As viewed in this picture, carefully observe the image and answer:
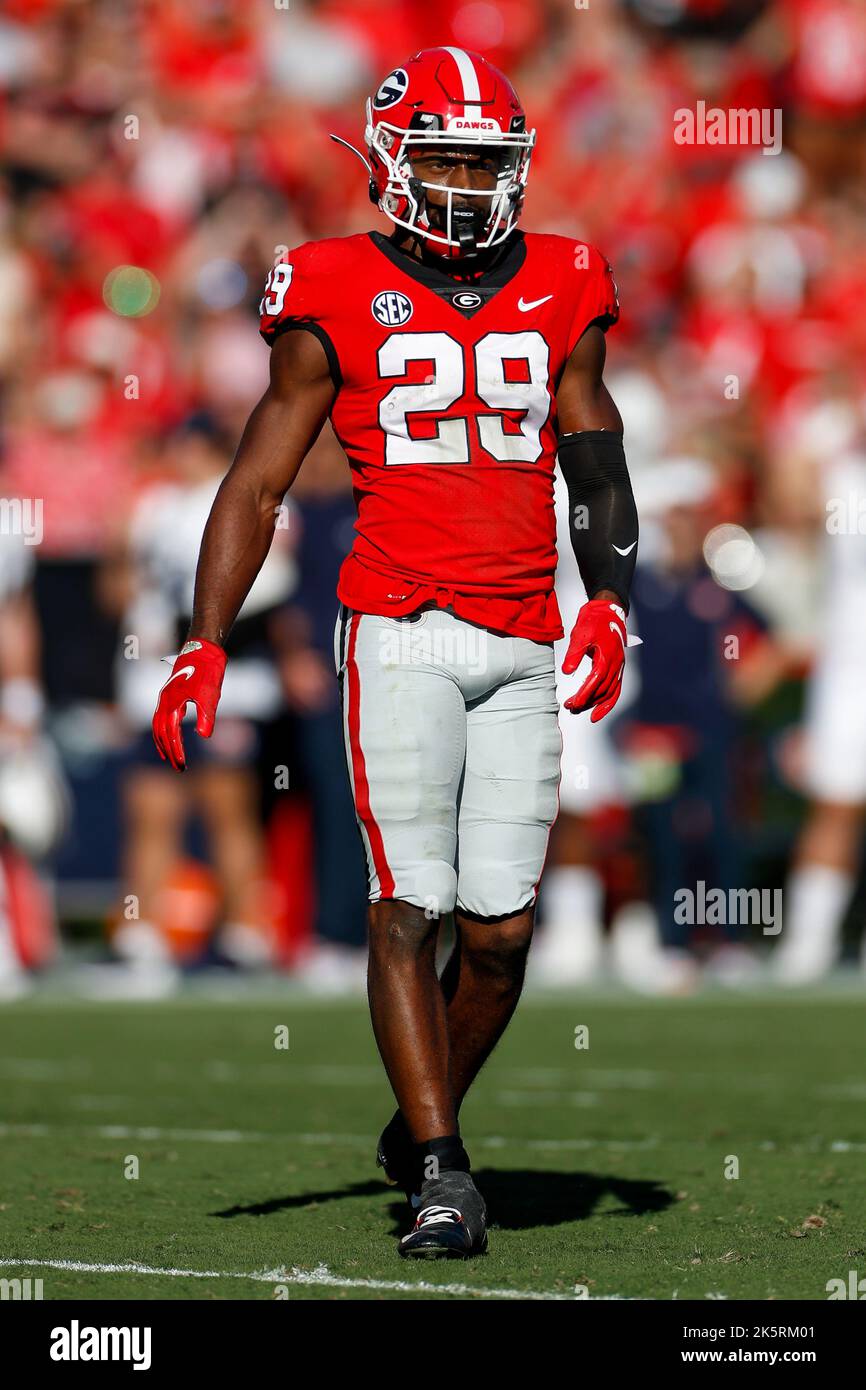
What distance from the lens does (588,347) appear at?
489 cm

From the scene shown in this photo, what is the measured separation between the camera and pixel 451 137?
4.75 m

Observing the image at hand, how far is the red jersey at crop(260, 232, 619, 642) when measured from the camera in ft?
15.4

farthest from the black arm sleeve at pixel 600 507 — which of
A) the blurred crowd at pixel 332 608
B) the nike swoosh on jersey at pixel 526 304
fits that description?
the blurred crowd at pixel 332 608

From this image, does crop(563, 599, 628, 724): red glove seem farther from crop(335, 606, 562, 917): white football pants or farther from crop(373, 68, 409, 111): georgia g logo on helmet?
crop(373, 68, 409, 111): georgia g logo on helmet

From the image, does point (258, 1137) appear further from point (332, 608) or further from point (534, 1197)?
point (332, 608)

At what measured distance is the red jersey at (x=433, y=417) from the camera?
15.4 ft

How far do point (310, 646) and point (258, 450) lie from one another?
6115 millimetres

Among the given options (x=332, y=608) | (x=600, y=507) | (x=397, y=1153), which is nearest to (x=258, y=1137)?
(x=397, y=1153)

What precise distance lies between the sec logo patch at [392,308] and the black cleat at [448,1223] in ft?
5.34

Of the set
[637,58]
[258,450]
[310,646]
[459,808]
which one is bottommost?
[459,808]

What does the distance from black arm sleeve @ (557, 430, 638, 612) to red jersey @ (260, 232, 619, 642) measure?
0.51 ft

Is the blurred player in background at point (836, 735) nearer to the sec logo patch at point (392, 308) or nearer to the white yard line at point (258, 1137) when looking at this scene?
the white yard line at point (258, 1137)
